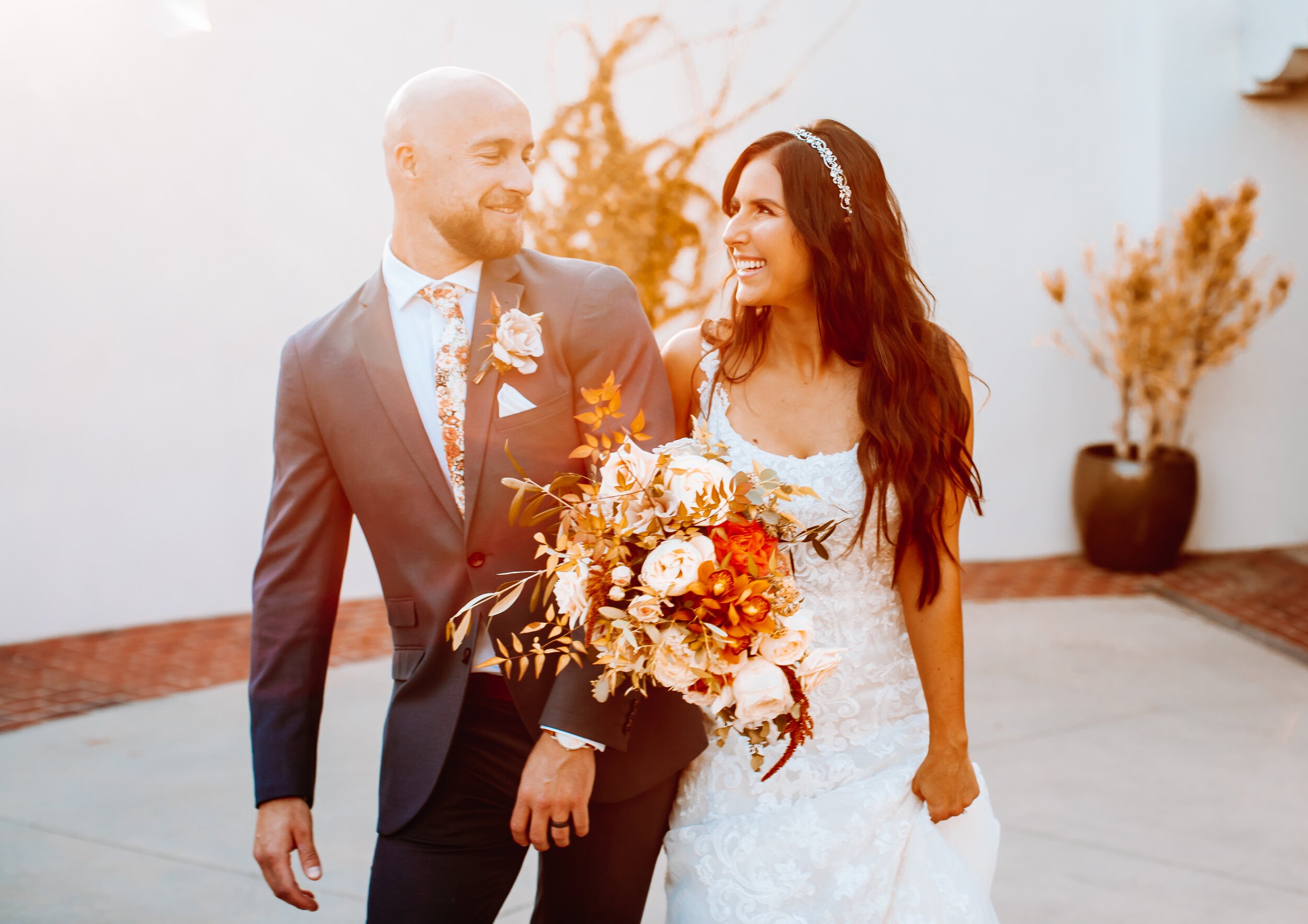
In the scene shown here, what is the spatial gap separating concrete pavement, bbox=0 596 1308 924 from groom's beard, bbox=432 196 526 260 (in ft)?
7.90

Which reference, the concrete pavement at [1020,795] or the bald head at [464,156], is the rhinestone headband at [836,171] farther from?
the concrete pavement at [1020,795]

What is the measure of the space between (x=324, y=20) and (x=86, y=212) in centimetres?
179

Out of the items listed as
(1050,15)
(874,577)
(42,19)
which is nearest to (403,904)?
(874,577)

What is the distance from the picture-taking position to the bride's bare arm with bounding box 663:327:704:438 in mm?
2670

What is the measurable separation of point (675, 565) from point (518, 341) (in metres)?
0.59

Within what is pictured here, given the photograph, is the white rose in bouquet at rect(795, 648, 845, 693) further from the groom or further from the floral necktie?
the floral necktie

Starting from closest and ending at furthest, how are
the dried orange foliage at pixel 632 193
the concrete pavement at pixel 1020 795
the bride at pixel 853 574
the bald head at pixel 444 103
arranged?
the bald head at pixel 444 103, the bride at pixel 853 574, the concrete pavement at pixel 1020 795, the dried orange foliage at pixel 632 193

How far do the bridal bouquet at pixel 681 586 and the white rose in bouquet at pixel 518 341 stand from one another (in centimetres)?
26

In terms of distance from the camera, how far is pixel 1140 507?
25.2 ft

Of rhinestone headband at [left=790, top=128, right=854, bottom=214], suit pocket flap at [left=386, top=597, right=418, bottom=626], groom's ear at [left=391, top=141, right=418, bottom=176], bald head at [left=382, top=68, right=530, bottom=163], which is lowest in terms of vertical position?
suit pocket flap at [left=386, top=597, right=418, bottom=626]

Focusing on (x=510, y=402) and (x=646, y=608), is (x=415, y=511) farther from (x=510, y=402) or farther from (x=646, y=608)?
(x=646, y=608)

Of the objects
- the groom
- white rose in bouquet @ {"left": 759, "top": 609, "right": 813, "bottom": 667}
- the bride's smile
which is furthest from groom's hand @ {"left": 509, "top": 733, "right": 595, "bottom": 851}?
the bride's smile

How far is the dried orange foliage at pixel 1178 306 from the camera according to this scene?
745cm

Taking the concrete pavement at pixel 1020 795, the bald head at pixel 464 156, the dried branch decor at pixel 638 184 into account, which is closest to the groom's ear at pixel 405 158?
the bald head at pixel 464 156
